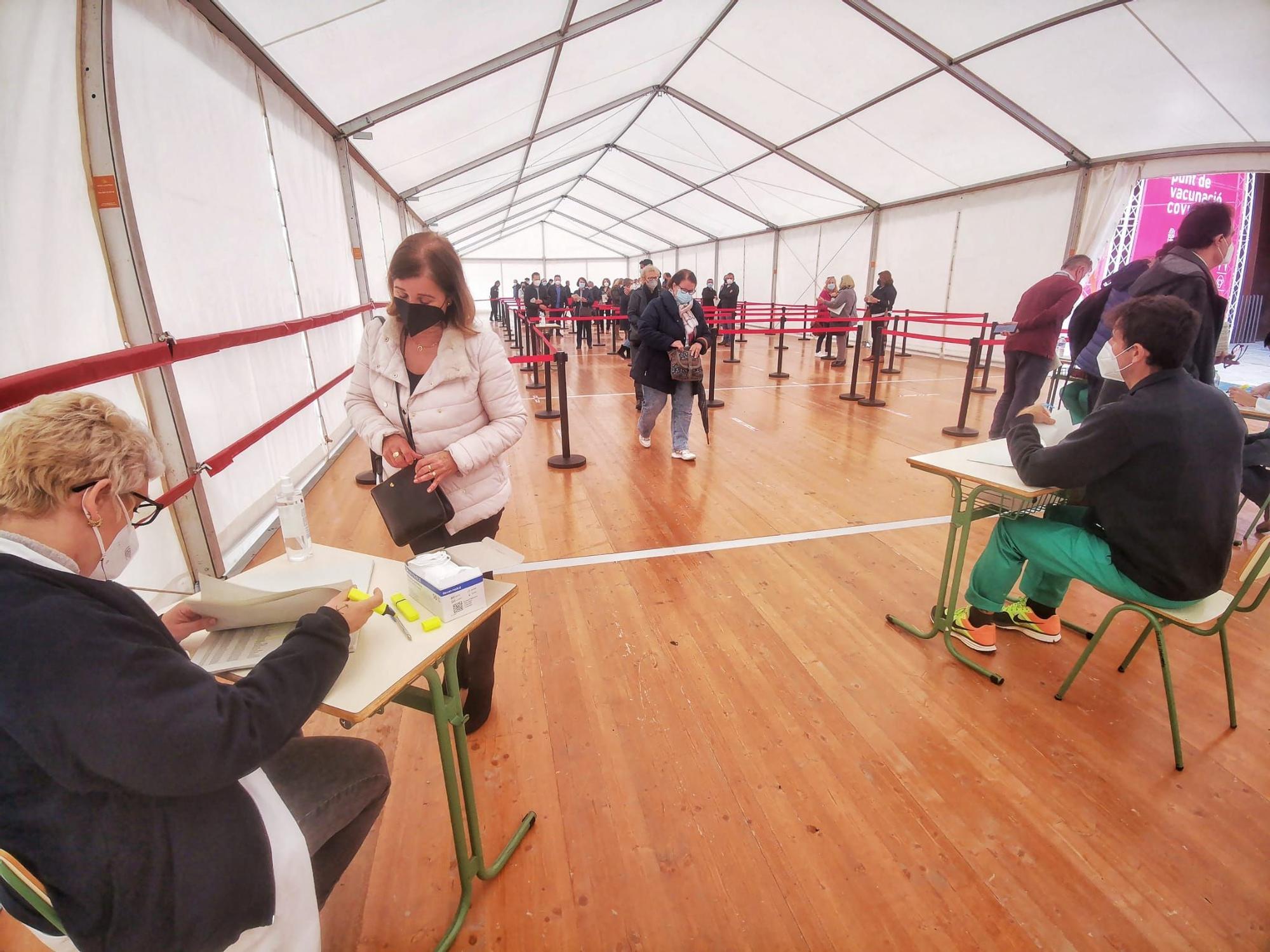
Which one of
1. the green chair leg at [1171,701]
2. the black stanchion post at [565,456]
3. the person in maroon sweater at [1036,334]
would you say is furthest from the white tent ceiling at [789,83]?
the green chair leg at [1171,701]

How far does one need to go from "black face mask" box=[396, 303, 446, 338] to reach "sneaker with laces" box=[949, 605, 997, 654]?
2.31m

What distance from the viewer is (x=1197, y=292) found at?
2.67 meters

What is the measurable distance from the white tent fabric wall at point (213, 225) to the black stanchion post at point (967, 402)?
18.4 ft

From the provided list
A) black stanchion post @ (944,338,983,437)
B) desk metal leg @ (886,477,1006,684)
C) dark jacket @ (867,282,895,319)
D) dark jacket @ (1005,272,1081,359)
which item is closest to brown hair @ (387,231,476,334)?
desk metal leg @ (886,477,1006,684)

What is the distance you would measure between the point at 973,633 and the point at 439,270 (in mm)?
2473

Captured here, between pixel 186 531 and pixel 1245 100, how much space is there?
31.2 feet

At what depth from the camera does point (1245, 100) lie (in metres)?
5.67

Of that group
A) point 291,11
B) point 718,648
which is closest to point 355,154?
point 291,11

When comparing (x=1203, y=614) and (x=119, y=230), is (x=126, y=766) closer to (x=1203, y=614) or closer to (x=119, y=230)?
(x=119, y=230)

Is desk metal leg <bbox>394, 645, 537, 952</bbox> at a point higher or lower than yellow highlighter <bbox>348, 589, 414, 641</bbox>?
lower

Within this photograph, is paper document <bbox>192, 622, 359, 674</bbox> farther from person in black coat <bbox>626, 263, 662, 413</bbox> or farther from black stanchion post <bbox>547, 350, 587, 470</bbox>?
person in black coat <bbox>626, 263, 662, 413</bbox>

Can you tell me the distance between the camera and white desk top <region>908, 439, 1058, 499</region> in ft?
6.72

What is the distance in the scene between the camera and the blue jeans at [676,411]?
4.66 m

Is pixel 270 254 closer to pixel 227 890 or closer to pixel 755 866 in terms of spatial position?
pixel 227 890
